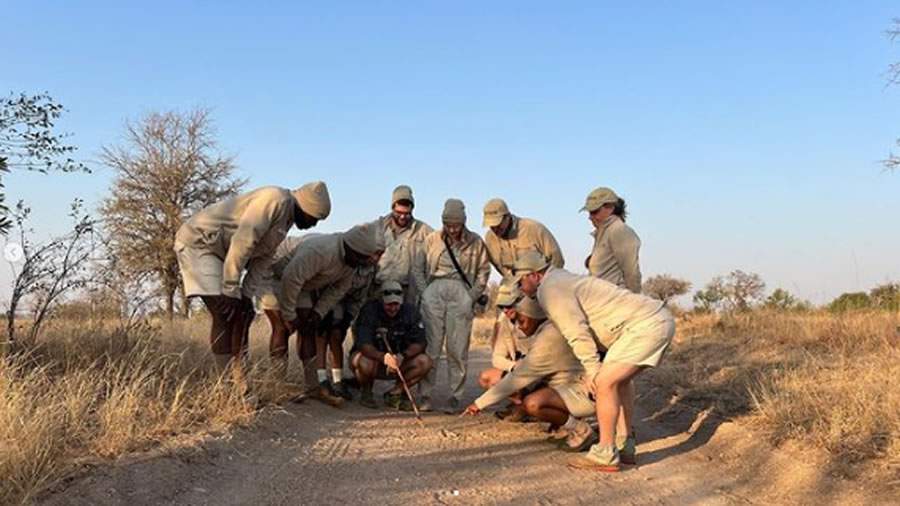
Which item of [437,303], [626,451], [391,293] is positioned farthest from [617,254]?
[391,293]

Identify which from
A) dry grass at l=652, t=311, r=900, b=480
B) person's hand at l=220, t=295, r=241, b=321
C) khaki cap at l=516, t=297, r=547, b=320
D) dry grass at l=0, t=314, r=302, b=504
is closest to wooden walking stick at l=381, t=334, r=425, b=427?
dry grass at l=0, t=314, r=302, b=504

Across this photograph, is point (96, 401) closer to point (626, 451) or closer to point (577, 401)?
point (577, 401)

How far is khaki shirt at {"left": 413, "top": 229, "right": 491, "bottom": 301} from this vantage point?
28.5 feet

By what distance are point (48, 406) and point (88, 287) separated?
3862 mm

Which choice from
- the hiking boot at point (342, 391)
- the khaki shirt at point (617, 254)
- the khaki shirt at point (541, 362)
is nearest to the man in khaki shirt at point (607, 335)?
the khaki shirt at point (541, 362)

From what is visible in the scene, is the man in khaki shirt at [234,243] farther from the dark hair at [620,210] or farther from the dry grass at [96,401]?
the dark hair at [620,210]

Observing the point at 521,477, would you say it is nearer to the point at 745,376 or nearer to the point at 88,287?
the point at 745,376

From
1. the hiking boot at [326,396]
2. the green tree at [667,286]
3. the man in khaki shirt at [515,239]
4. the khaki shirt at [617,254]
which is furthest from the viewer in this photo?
the green tree at [667,286]

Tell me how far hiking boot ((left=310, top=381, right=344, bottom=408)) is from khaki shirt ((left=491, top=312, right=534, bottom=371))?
1631mm

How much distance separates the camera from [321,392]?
797cm

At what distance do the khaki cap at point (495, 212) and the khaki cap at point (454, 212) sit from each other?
409mm

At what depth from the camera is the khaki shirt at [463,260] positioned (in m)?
8.70

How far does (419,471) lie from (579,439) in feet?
5.01

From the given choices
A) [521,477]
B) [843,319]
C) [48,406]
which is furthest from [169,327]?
[843,319]
